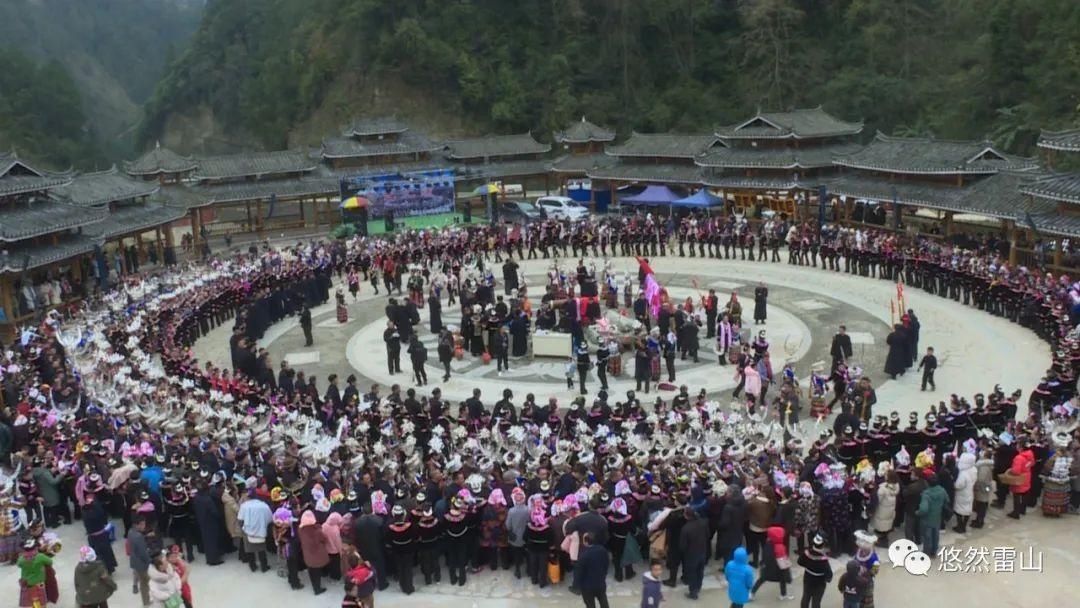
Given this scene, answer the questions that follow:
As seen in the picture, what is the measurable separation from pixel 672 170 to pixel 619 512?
38495mm

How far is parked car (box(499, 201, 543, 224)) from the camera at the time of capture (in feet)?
169

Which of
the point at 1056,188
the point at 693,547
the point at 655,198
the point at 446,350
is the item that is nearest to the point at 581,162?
the point at 655,198

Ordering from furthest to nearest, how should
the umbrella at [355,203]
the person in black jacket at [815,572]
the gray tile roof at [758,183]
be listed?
the umbrella at [355,203] → the gray tile roof at [758,183] → the person in black jacket at [815,572]

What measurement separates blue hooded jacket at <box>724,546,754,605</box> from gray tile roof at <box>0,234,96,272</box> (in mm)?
27930

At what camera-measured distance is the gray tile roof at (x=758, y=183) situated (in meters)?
43.6

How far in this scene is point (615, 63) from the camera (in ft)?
251

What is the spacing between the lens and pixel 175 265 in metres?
43.2

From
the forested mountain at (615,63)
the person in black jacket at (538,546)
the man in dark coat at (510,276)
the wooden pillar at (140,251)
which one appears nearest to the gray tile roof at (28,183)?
the wooden pillar at (140,251)

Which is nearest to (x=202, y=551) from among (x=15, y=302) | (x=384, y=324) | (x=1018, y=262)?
(x=384, y=324)

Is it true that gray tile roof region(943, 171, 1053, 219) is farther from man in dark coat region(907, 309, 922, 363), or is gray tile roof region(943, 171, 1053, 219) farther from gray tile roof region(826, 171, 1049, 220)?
man in dark coat region(907, 309, 922, 363)

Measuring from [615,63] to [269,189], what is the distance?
3606 cm

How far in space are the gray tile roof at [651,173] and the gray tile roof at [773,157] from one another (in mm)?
1555

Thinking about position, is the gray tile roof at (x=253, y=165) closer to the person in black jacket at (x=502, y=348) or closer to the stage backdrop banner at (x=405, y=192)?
the stage backdrop banner at (x=405, y=192)

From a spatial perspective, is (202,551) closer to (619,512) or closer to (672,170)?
(619,512)
